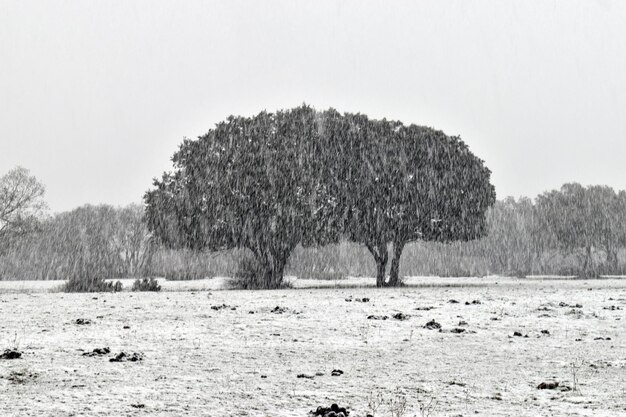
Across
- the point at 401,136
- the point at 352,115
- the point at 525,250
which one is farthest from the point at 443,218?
the point at 525,250

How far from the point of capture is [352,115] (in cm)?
4344

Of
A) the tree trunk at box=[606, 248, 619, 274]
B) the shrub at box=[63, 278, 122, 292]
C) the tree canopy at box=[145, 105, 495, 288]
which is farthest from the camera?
the tree trunk at box=[606, 248, 619, 274]

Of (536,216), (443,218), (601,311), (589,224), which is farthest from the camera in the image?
(536,216)

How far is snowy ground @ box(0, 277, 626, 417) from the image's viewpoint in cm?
663

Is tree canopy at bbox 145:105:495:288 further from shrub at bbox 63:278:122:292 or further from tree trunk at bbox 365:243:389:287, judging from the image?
shrub at bbox 63:278:122:292

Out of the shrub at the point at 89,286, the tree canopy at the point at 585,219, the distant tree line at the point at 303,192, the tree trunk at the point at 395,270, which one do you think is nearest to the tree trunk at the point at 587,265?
the tree canopy at the point at 585,219

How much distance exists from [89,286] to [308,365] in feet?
97.6

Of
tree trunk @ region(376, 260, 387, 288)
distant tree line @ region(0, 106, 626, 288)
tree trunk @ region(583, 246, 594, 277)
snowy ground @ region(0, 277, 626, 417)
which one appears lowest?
snowy ground @ region(0, 277, 626, 417)

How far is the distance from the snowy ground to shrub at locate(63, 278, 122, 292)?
19.3 meters

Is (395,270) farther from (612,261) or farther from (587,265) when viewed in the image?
(612,261)

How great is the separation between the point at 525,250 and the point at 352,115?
5685 cm

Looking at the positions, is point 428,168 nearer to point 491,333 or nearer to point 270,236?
point 270,236

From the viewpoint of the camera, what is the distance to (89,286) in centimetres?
3588

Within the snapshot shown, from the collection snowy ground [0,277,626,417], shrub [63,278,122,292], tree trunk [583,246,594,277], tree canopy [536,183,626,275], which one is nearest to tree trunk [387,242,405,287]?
shrub [63,278,122,292]
